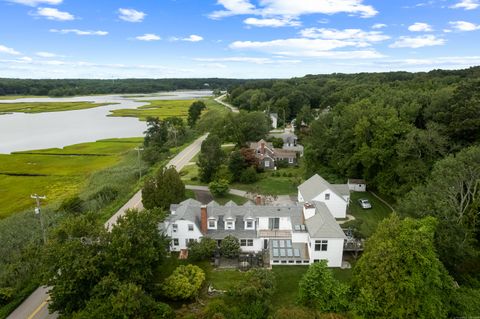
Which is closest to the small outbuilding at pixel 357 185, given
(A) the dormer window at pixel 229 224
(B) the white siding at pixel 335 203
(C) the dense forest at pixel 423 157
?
(C) the dense forest at pixel 423 157

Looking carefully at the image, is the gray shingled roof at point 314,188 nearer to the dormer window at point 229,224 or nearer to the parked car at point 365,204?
the parked car at point 365,204

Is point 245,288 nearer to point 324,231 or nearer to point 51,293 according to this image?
point 324,231

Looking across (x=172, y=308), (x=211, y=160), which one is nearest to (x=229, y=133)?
(x=211, y=160)

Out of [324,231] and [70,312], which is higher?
[324,231]

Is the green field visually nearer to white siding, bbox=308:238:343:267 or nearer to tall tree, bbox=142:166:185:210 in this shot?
tall tree, bbox=142:166:185:210

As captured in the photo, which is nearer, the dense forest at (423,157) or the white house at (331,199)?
the dense forest at (423,157)

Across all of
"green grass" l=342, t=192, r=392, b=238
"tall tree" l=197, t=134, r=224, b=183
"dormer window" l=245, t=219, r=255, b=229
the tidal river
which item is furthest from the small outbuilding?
the tidal river
